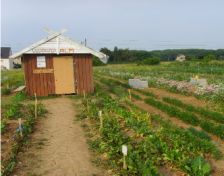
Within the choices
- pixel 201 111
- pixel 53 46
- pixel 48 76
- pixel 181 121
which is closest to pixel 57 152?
pixel 181 121

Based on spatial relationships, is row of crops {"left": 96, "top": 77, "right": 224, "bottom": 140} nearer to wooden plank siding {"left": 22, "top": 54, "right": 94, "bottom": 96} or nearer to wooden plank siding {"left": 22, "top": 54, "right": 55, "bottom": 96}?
wooden plank siding {"left": 22, "top": 54, "right": 94, "bottom": 96}

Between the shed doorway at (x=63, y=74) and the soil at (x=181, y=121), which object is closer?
the soil at (x=181, y=121)

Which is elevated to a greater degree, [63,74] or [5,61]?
[63,74]

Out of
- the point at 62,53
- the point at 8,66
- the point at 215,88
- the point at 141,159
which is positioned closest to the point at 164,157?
the point at 141,159

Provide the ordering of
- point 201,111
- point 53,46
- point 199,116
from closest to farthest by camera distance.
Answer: point 199,116 < point 201,111 < point 53,46

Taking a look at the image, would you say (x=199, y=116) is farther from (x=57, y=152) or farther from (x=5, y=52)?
(x=5, y=52)

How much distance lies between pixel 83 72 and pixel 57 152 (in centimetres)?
1170

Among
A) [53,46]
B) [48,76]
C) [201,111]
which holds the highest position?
[53,46]

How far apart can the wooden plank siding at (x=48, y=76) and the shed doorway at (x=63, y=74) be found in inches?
7.1

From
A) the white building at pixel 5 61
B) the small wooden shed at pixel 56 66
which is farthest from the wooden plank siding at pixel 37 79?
the white building at pixel 5 61

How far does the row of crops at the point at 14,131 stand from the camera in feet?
28.3

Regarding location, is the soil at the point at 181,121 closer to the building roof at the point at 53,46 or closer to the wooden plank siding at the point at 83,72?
the wooden plank siding at the point at 83,72

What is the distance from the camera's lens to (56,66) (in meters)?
20.8

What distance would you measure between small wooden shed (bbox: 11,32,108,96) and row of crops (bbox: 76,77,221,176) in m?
7.94
